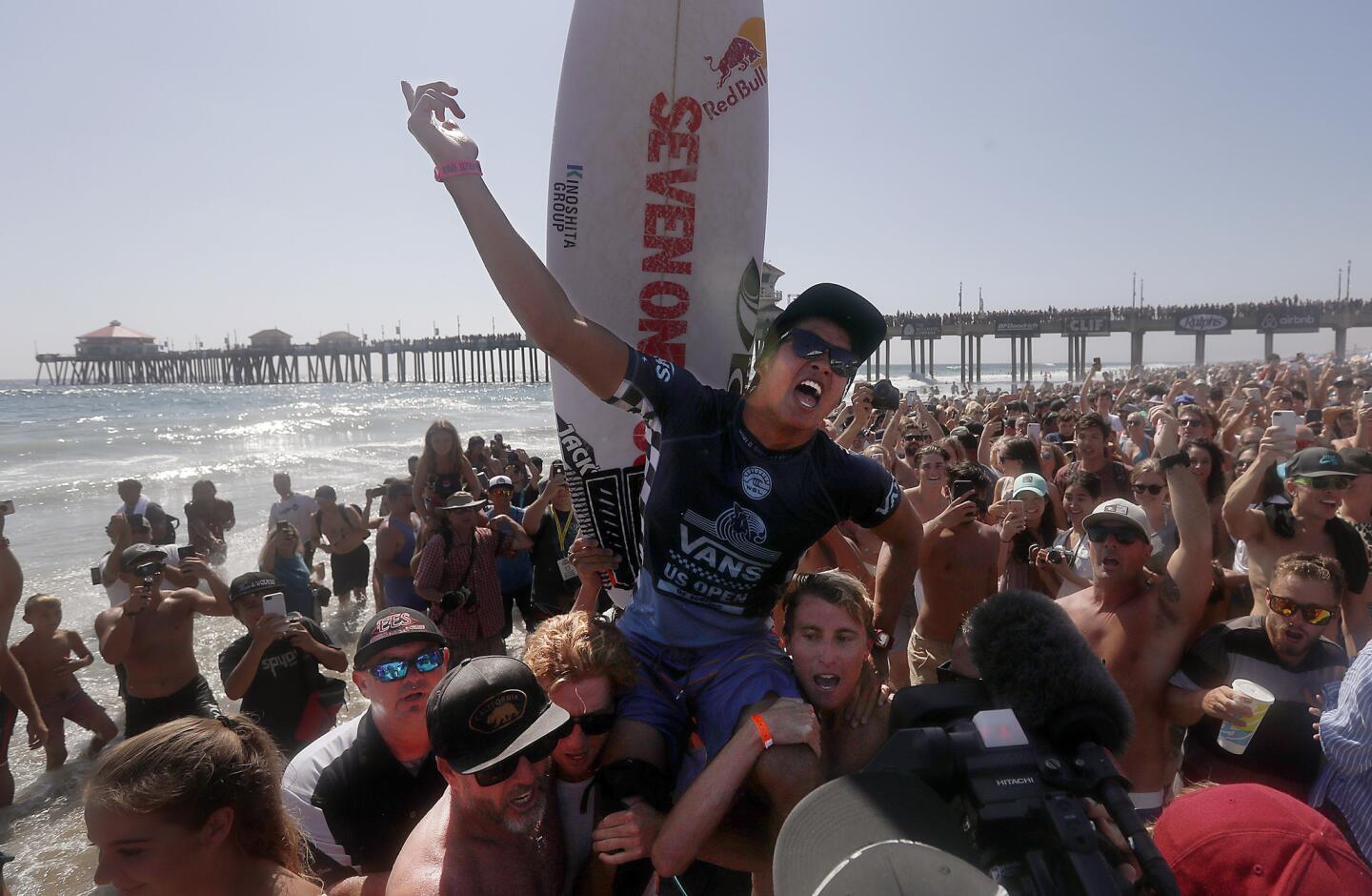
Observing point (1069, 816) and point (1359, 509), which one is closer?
point (1069, 816)

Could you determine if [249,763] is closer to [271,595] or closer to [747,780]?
[747,780]

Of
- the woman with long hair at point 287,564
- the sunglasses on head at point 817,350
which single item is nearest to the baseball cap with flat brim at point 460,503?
the woman with long hair at point 287,564

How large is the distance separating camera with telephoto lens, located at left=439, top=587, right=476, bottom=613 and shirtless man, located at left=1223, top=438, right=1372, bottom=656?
470 centimetres

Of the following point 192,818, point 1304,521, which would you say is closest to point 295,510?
point 192,818

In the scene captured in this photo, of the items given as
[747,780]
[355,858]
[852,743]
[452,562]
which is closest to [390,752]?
[355,858]

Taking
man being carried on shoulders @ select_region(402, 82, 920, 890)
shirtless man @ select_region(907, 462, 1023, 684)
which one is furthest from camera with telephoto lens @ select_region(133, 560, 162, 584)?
shirtless man @ select_region(907, 462, 1023, 684)

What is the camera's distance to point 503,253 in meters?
1.85

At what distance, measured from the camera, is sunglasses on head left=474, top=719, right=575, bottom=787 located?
5.53ft

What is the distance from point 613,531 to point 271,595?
103 inches

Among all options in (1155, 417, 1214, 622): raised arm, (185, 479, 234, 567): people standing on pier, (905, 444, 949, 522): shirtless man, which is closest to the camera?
(1155, 417, 1214, 622): raised arm

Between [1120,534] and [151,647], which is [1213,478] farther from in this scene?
[151,647]

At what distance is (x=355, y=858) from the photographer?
245cm

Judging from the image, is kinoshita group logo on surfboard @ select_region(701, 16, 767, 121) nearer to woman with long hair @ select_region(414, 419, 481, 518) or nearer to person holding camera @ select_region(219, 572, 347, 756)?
person holding camera @ select_region(219, 572, 347, 756)

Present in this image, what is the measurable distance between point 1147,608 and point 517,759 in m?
2.75
